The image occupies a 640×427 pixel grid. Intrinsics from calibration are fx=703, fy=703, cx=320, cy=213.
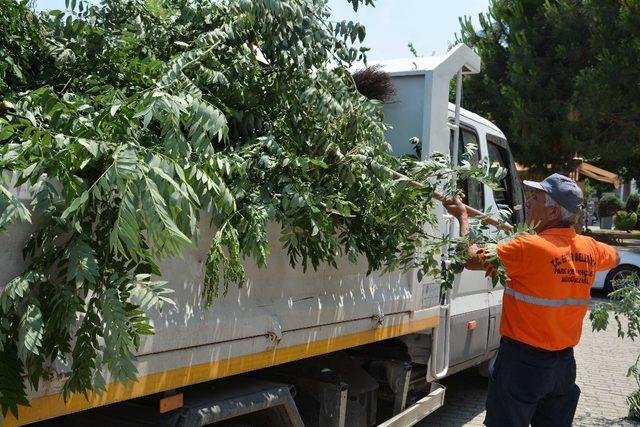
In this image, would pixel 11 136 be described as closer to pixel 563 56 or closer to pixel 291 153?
pixel 291 153

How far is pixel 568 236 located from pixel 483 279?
6.18 feet

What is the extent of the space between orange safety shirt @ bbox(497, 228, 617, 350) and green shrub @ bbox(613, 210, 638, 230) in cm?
2856

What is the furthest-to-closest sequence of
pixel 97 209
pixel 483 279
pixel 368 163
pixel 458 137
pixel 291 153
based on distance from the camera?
pixel 483 279, pixel 458 137, pixel 368 163, pixel 291 153, pixel 97 209

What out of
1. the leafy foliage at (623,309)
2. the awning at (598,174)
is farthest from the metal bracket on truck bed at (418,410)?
the awning at (598,174)

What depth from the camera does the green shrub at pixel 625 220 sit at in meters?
29.9

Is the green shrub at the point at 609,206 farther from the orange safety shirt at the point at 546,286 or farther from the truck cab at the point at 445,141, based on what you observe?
the orange safety shirt at the point at 546,286

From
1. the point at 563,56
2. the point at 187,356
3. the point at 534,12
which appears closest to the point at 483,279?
the point at 187,356

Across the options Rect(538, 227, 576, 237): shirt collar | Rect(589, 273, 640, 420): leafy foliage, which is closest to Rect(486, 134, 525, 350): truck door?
Rect(589, 273, 640, 420): leafy foliage

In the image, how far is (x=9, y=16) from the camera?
3.03 metres

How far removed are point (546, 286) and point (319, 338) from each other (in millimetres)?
1269

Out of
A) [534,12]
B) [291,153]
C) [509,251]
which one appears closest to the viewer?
[291,153]

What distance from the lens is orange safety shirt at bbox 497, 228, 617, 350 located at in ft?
12.2

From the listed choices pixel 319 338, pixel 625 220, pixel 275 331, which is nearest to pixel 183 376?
pixel 275 331

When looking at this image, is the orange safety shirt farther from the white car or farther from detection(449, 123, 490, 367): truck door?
the white car
